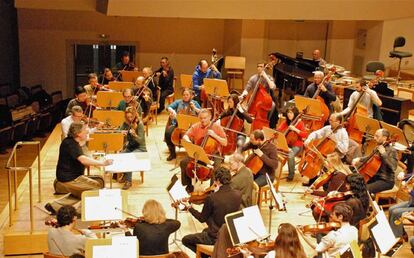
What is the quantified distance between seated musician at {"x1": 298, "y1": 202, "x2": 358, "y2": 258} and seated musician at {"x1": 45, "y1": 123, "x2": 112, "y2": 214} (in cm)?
258

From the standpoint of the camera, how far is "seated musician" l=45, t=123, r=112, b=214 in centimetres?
627

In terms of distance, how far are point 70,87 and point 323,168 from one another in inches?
417

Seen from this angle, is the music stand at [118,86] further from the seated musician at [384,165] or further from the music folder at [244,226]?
the music folder at [244,226]

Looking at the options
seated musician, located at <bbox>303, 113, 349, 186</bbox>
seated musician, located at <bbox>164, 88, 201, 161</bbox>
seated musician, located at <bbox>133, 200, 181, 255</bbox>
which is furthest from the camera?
seated musician, located at <bbox>164, 88, 201, 161</bbox>

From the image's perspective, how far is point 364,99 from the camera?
884cm

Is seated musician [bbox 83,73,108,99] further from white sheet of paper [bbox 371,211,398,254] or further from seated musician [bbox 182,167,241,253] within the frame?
white sheet of paper [bbox 371,211,398,254]

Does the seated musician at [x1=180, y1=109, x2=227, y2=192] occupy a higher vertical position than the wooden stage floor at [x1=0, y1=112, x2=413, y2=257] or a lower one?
higher

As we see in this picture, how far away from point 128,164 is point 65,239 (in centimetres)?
183

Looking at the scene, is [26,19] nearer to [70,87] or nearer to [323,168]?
[70,87]

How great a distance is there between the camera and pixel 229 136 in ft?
27.2

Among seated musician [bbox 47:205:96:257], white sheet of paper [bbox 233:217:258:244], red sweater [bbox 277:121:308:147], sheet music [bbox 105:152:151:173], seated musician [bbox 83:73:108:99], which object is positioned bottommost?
seated musician [bbox 47:205:96:257]

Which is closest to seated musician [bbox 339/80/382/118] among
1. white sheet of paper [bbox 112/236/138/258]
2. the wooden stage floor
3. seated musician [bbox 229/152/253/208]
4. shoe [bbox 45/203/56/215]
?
the wooden stage floor

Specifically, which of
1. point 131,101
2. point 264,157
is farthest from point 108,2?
point 264,157

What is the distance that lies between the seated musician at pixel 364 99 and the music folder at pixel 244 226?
12.7 ft
